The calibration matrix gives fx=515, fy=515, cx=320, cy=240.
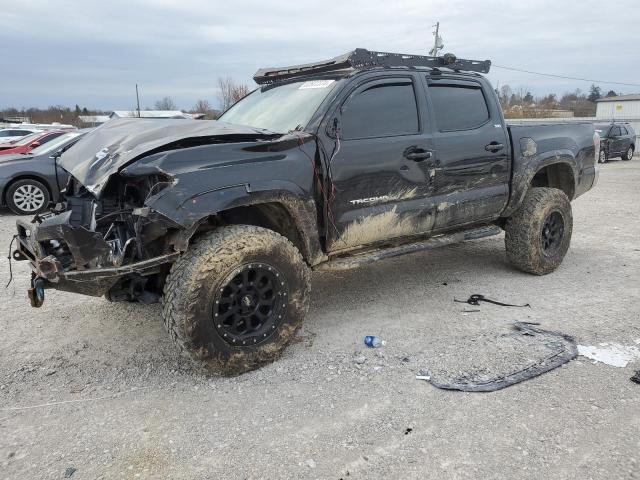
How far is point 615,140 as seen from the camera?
22.0 meters

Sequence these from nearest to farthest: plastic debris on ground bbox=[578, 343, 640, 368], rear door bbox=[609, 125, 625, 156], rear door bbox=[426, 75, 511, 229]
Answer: plastic debris on ground bbox=[578, 343, 640, 368]
rear door bbox=[426, 75, 511, 229]
rear door bbox=[609, 125, 625, 156]

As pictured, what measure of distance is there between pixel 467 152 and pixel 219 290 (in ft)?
Answer: 8.69

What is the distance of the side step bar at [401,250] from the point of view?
3.96 m

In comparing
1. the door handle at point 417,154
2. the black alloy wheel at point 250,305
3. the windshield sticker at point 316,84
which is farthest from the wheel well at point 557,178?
the black alloy wheel at point 250,305

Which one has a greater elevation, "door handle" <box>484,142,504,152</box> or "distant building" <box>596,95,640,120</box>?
"distant building" <box>596,95,640,120</box>

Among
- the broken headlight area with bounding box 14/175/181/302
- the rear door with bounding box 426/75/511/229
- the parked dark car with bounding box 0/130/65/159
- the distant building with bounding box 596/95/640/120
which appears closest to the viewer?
the broken headlight area with bounding box 14/175/181/302

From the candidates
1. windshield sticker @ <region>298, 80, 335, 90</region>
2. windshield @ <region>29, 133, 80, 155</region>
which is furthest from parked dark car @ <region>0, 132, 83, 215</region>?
windshield sticker @ <region>298, 80, 335, 90</region>

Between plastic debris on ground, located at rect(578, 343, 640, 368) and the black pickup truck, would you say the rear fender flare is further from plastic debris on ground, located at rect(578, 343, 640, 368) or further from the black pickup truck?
plastic debris on ground, located at rect(578, 343, 640, 368)

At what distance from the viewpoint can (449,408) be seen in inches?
116

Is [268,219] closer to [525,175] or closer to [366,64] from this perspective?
[366,64]

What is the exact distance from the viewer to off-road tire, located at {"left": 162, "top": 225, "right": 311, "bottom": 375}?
3.10m

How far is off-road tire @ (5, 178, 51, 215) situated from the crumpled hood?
6.10 metres

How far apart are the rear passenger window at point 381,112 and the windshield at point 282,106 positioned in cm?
25

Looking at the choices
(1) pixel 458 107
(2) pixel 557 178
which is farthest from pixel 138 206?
(2) pixel 557 178
